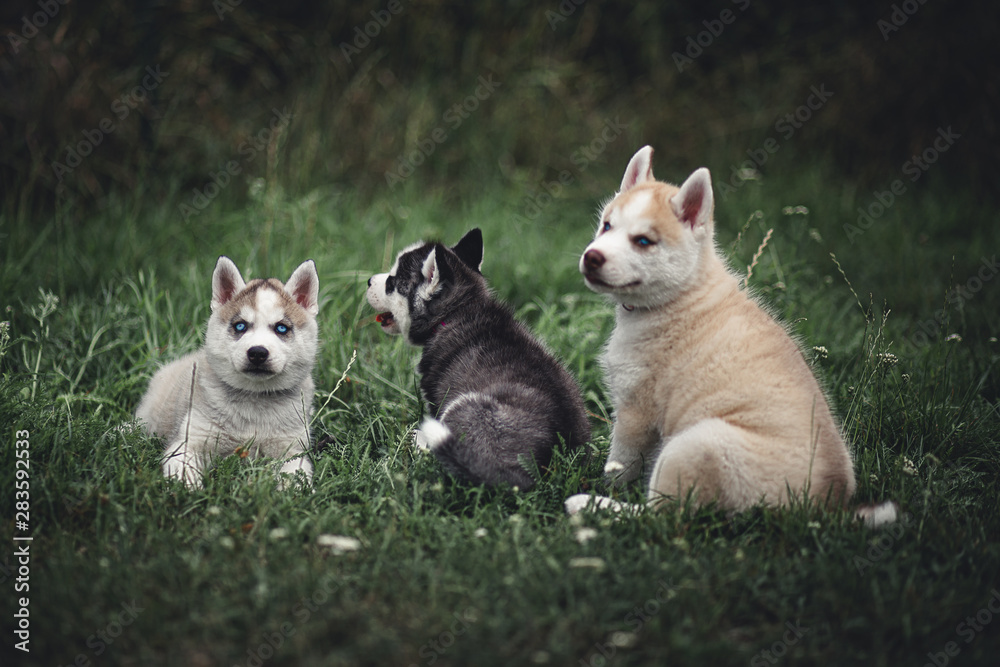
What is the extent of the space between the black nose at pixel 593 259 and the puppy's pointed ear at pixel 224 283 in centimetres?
181

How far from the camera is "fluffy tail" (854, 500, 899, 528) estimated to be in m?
3.25

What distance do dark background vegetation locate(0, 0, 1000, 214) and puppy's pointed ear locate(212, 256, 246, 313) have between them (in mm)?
2516

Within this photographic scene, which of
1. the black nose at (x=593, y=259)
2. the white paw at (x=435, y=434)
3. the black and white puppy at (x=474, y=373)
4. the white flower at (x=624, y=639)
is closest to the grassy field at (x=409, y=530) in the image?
the white flower at (x=624, y=639)

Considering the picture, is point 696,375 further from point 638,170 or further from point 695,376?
point 638,170

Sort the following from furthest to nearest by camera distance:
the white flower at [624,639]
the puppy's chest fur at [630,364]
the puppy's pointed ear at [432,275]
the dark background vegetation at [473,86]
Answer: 1. the dark background vegetation at [473,86]
2. the puppy's pointed ear at [432,275]
3. the puppy's chest fur at [630,364]
4. the white flower at [624,639]

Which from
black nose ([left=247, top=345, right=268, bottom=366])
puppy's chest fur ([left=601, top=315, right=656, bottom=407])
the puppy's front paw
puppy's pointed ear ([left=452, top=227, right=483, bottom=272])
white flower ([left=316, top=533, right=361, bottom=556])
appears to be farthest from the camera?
puppy's pointed ear ([left=452, top=227, right=483, bottom=272])

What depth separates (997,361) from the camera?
4898 millimetres

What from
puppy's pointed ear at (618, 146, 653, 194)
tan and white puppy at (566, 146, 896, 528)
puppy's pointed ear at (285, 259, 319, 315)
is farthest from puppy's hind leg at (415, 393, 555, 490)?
puppy's pointed ear at (618, 146, 653, 194)

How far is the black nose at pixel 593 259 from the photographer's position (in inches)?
140

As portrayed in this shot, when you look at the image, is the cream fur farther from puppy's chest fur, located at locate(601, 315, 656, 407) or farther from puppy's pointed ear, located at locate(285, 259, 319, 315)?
puppy's pointed ear, located at locate(285, 259, 319, 315)

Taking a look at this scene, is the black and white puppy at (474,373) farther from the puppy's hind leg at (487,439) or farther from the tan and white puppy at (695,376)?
the tan and white puppy at (695,376)

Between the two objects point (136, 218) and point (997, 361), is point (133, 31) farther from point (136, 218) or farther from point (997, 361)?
point (997, 361)

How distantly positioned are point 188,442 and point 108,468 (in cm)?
40

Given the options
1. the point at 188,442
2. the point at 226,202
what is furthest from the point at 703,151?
the point at 188,442
